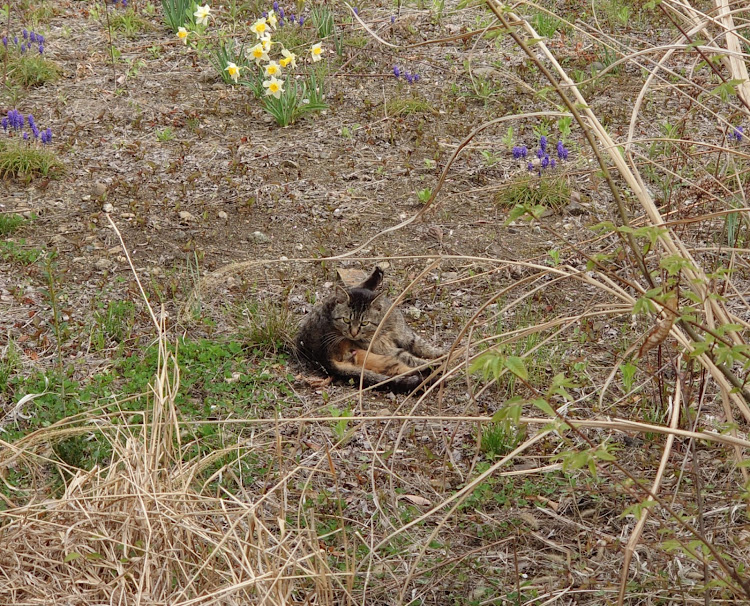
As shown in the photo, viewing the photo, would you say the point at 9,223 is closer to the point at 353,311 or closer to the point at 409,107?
the point at 353,311

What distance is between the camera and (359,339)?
5016mm

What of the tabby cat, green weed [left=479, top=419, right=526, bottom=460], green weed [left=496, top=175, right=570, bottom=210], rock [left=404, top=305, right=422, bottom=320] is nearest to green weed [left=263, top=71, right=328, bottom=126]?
green weed [left=496, top=175, right=570, bottom=210]

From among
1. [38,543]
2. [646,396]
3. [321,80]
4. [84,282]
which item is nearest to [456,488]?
[646,396]

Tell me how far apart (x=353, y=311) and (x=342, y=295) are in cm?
11

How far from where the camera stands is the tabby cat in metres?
4.81

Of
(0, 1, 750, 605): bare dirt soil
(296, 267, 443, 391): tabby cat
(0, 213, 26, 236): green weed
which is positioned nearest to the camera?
(0, 1, 750, 605): bare dirt soil

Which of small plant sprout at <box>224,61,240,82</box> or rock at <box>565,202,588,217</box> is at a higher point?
small plant sprout at <box>224,61,240,82</box>

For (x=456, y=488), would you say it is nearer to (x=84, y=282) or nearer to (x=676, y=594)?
(x=676, y=594)

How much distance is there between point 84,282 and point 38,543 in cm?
286

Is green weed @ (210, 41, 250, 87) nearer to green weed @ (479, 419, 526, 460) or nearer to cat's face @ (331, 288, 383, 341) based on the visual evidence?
cat's face @ (331, 288, 383, 341)

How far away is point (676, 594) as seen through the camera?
3127 millimetres

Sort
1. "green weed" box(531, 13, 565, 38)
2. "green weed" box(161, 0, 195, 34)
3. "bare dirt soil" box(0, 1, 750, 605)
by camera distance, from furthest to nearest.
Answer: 1. "green weed" box(161, 0, 195, 34)
2. "green weed" box(531, 13, 565, 38)
3. "bare dirt soil" box(0, 1, 750, 605)

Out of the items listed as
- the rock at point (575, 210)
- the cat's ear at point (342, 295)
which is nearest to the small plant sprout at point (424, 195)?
the rock at point (575, 210)

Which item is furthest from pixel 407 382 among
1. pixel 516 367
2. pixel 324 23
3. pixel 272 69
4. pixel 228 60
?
pixel 324 23
